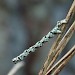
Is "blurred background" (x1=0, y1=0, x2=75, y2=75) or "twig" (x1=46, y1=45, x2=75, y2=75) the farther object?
"blurred background" (x1=0, y1=0, x2=75, y2=75)

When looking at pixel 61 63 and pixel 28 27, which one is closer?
pixel 61 63

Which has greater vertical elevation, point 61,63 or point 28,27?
point 28,27

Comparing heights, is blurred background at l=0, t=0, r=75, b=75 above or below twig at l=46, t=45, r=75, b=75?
above

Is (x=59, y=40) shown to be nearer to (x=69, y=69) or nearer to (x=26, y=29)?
(x=69, y=69)

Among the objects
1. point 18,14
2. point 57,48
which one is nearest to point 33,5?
point 18,14
